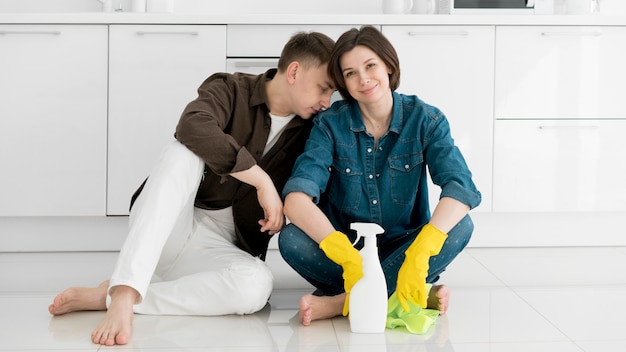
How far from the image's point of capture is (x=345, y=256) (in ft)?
7.40

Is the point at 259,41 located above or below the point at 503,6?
below

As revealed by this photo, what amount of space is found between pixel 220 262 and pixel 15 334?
21.8 inches

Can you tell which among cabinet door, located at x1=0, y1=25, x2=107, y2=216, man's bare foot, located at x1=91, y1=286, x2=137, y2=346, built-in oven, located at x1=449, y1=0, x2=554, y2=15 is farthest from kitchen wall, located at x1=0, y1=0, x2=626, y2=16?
man's bare foot, located at x1=91, y1=286, x2=137, y2=346

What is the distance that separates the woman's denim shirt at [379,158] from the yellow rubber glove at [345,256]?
A: 22cm

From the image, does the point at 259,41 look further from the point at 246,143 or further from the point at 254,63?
the point at 246,143

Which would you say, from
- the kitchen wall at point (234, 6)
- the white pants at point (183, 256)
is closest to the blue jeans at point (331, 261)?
the white pants at point (183, 256)

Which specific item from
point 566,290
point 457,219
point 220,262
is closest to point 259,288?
point 220,262

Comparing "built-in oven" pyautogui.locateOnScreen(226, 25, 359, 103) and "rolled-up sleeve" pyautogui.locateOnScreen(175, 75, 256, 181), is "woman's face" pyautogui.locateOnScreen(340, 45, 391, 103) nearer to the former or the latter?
"rolled-up sleeve" pyautogui.locateOnScreen(175, 75, 256, 181)

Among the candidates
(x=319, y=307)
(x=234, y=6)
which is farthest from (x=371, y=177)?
(x=234, y=6)

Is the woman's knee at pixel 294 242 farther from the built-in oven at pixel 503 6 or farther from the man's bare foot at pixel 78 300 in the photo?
the built-in oven at pixel 503 6

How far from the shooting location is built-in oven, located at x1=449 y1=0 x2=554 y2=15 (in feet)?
11.5

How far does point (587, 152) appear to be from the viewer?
11.4 ft

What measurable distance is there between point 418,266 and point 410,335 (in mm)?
181

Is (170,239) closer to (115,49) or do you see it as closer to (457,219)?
(457,219)
